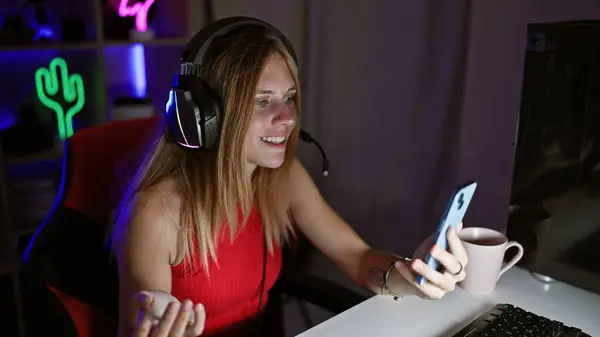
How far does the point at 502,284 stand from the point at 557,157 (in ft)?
0.81

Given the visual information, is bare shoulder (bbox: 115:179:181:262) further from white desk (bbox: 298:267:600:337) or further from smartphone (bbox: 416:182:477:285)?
smartphone (bbox: 416:182:477:285)

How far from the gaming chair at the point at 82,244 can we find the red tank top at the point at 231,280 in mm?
139

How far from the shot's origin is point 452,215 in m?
0.83

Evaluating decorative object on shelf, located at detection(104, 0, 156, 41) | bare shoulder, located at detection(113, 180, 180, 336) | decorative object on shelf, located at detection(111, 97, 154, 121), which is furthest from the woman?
decorative object on shelf, located at detection(104, 0, 156, 41)

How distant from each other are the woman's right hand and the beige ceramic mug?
1.59ft

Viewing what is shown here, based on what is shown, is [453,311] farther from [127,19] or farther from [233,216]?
[127,19]

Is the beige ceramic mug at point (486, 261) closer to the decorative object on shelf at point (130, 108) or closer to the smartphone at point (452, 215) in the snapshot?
the smartphone at point (452, 215)

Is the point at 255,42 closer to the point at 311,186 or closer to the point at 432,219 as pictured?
the point at 311,186

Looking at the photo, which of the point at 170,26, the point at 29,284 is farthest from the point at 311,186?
the point at 170,26

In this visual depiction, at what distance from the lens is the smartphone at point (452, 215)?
81 centimetres

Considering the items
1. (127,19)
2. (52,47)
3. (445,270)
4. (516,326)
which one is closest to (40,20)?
(52,47)

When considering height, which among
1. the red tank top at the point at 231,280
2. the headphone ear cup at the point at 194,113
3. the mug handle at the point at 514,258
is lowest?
the red tank top at the point at 231,280

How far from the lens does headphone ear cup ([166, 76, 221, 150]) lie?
906 mm

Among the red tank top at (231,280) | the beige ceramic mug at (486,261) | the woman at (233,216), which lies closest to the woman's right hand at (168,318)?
the woman at (233,216)
